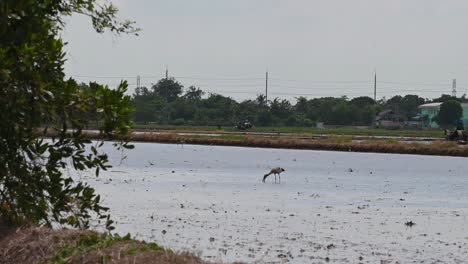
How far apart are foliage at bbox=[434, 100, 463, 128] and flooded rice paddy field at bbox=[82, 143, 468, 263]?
8586 cm

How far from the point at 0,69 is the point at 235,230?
426 inches

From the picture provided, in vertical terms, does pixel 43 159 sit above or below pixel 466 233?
above

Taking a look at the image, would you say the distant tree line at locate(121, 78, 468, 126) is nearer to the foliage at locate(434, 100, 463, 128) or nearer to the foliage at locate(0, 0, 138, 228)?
the foliage at locate(434, 100, 463, 128)

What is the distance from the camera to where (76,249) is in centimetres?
1226

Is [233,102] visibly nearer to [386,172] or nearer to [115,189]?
[386,172]

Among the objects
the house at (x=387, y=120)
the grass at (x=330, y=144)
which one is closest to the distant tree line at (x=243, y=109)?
the house at (x=387, y=120)

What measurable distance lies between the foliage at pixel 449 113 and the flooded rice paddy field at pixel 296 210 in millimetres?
85863

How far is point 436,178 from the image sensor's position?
43.2m

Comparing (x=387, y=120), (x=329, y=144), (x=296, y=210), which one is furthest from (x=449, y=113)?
(x=296, y=210)

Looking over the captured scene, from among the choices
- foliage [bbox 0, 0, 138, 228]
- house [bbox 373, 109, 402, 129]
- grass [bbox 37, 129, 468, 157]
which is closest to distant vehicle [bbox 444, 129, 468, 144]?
grass [bbox 37, 129, 468, 157]

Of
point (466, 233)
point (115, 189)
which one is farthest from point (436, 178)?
point (466, 233)

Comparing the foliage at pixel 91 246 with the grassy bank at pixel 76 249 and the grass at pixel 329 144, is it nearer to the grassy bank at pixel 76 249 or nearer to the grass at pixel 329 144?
the grassy bank at pixel 76 249

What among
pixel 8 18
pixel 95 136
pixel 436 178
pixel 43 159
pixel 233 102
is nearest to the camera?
pixel 8 18

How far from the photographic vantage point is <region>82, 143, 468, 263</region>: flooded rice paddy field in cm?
1880
